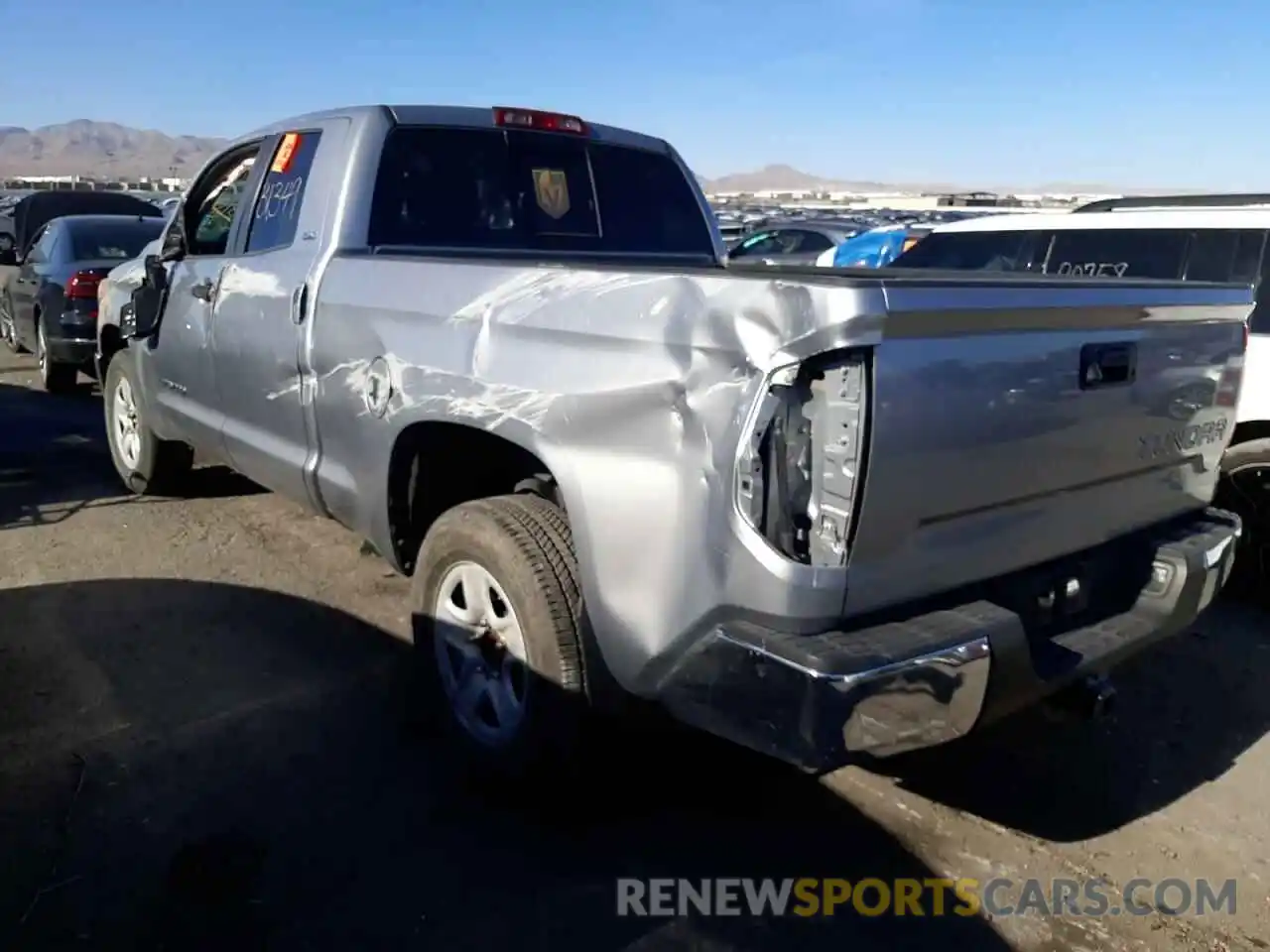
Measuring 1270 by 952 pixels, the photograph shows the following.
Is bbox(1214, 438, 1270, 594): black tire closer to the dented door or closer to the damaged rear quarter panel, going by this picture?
the damaged rear quarter panel

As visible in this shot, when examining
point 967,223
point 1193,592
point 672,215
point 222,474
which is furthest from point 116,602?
point 967,223

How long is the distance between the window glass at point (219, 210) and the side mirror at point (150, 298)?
25 cm

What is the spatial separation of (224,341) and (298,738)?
1833 mm

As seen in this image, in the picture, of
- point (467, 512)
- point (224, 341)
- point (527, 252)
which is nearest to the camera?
point (467, 512)

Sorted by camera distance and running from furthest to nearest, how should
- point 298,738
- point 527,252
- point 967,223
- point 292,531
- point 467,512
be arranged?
point 967,223 → point 292,531 → point 527,252 → point 298,738 → point 467,512

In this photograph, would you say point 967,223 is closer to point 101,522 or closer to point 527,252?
point 527,252

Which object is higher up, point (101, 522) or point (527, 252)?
point (527, 252)

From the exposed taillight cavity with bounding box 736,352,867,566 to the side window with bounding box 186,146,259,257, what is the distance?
11.1ft

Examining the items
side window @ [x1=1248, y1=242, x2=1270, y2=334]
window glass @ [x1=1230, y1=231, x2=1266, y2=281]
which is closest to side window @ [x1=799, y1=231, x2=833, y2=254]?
window glass @ [x1=1230, y1=231, x2=1266, y2=281]

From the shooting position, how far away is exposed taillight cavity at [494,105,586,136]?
14.6 feet

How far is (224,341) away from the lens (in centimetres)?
461

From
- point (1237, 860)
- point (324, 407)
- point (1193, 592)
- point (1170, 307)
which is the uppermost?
point (1170, 307)

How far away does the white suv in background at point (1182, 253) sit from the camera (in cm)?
519

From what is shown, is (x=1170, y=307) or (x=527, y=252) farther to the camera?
(x=527, y=252)
